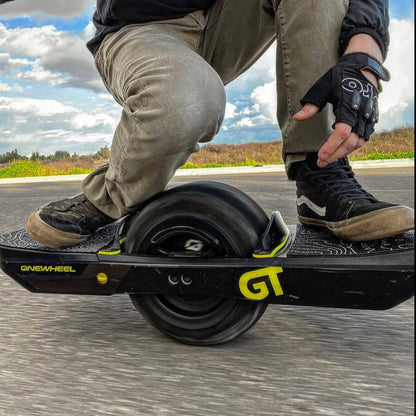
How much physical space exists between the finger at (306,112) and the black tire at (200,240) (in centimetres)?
31

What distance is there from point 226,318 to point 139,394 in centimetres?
33

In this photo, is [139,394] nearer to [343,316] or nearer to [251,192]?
[343,316]

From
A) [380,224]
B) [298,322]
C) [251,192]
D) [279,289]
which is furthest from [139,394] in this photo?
[251,192]

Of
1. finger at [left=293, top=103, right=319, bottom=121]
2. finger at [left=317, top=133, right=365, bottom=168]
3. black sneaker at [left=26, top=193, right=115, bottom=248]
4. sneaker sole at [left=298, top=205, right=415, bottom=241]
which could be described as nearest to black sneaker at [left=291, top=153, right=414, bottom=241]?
sneaker sole at [left=298, top=205, right=415, bottom=241]

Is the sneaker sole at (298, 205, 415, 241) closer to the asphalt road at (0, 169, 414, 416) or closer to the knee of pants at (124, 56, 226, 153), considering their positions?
the asphalt road at (0, 169, 414, 416)

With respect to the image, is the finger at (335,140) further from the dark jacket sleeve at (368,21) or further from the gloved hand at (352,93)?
the dark jacket sleeve at (368,21)

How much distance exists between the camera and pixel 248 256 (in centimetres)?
146

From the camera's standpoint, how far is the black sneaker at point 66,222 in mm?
1735

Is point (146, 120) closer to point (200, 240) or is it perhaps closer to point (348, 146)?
point (200, 240)

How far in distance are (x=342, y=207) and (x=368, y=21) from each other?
1.67ft

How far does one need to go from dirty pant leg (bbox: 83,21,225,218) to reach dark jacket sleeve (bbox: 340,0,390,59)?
39 cm

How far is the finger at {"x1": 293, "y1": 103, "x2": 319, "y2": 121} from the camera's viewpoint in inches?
52.2

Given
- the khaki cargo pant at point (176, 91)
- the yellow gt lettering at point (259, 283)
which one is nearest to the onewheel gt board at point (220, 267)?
the yellow gt lettering at point (259, 283)

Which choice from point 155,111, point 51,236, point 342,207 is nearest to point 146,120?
point 155,111
